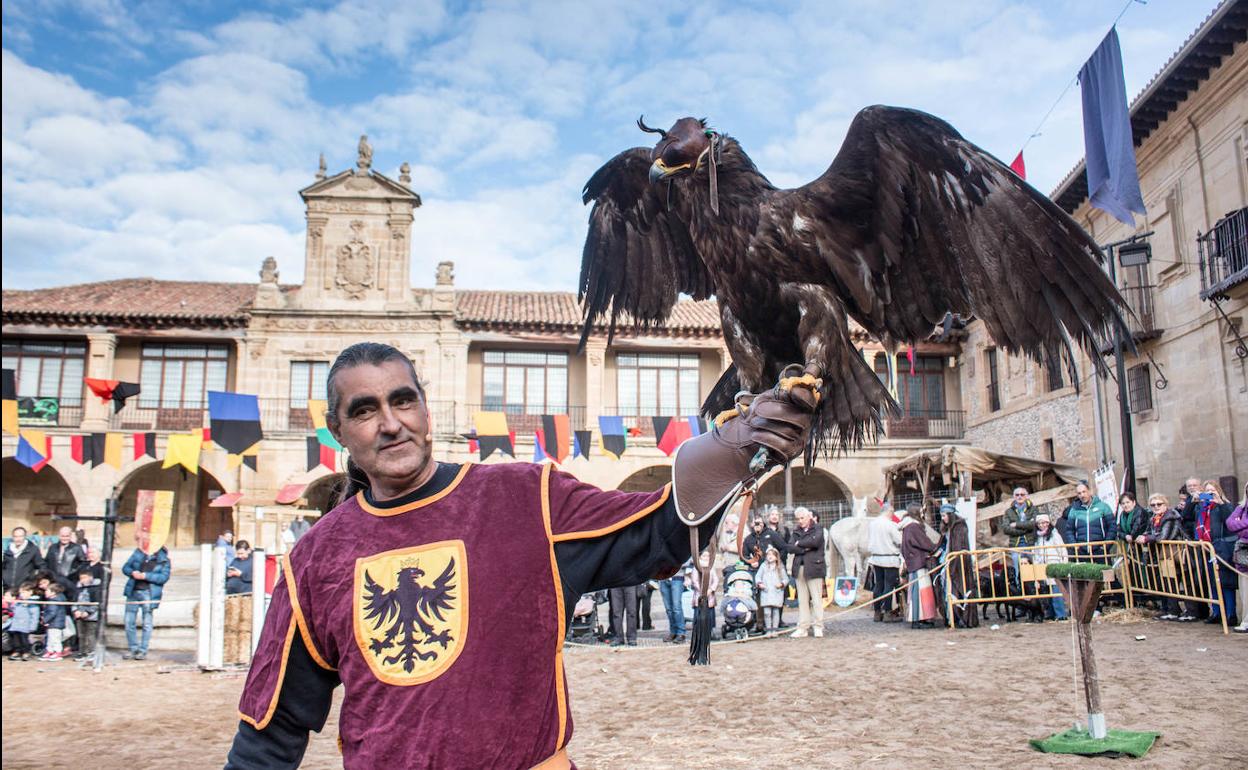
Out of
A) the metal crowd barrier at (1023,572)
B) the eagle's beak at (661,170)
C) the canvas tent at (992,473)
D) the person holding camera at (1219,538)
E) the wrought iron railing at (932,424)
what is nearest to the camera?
the eagle's beak at (661,170)

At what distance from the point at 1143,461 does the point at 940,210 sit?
15.5m

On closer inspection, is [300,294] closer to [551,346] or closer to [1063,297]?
[551,346]

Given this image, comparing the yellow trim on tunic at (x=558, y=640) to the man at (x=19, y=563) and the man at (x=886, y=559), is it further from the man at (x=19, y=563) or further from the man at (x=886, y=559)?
the man at (x=19, y=563)

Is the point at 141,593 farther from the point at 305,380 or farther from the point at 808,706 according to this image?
the point at 305,380

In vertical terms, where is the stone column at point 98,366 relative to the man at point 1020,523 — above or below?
above

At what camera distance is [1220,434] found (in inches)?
508

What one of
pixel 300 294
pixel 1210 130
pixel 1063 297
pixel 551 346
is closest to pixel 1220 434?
pixel 1210 130

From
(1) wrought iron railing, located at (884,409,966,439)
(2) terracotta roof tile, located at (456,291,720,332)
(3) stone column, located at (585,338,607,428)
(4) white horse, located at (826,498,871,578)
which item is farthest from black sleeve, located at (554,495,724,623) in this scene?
(1) wrought iron railing, located at (884,409,966,439)

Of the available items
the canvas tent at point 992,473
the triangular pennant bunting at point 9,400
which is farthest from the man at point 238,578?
the canvas tent at point 992,473

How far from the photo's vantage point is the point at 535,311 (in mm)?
24594

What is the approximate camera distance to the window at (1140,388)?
15156 millimetres

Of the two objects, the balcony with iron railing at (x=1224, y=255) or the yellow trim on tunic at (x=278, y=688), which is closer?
the yellow trim on tunic at (x=278, y=688)

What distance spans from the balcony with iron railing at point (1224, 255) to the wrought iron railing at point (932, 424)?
11559 mm

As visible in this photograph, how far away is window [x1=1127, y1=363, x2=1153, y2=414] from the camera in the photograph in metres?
15.2
